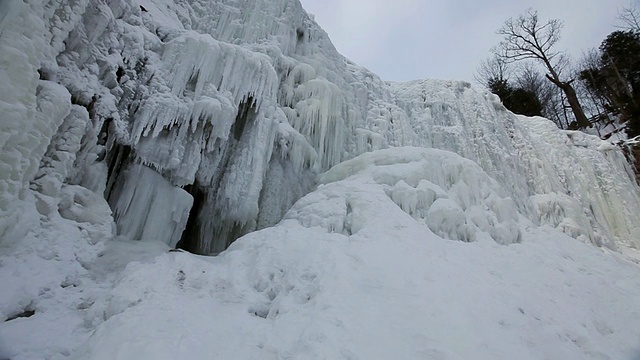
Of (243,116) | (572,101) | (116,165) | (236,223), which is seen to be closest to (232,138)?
(243,116)

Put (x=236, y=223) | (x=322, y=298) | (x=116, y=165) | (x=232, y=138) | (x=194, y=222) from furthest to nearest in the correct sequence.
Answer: (x=194, y=222) → (x=232, y=138) → (x=236, y=223) → (x=116, y=165) → (x=322, y=298)

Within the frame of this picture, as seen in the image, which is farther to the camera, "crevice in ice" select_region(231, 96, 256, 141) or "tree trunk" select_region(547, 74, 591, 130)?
"tree trunk" select_region(547, 74, 591, 130)

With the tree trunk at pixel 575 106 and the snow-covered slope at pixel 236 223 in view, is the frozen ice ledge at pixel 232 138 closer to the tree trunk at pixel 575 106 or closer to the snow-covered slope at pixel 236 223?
the snow-covered slope at pixel 236 223

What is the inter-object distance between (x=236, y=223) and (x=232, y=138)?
1.83 meters

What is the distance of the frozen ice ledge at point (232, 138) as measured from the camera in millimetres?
4105

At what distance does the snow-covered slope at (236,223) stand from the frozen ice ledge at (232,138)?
0.11ft

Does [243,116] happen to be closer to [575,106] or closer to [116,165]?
[116,165]

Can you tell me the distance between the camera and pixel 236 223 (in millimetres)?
6871

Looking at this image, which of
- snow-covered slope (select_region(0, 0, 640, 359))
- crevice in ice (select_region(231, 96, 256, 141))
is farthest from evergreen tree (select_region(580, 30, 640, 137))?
crevice in ice (select_region(231, 96, 256, 141))

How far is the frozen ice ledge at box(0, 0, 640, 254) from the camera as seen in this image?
4105 millimetres

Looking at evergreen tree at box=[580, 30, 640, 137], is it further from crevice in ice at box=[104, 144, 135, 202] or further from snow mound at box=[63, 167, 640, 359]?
crevice in ice at box=[104, 144, 135, 202]

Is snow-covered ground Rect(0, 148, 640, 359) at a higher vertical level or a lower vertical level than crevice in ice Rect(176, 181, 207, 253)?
lower

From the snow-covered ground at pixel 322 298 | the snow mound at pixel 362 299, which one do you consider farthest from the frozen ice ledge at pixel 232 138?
the snow mound at pixel 362 299

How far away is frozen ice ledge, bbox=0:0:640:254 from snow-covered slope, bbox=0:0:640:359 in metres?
0.03
